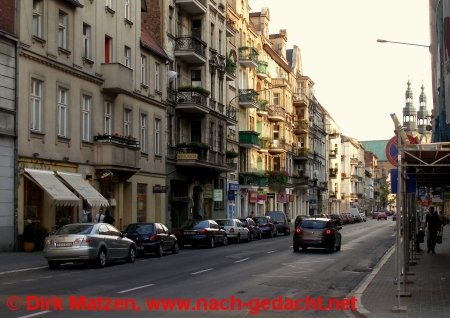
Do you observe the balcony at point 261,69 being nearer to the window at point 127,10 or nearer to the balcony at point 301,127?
→ the balcony at point 301,127

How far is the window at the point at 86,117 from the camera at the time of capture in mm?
34225

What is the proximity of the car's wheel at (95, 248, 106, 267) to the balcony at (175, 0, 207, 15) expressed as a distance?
91.4 feet

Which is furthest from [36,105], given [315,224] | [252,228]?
[252,228]

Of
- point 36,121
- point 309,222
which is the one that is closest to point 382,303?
point 309,222

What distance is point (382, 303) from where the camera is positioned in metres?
14.3

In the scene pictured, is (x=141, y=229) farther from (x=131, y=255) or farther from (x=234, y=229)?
(x=234, y=229)

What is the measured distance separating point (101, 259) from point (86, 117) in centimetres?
1343

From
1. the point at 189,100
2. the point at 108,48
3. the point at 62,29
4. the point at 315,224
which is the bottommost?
the point at 315,224

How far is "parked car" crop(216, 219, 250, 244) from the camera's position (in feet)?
131

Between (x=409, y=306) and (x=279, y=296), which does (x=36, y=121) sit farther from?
(x=409, y=306)

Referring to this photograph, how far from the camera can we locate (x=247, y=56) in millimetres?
64562

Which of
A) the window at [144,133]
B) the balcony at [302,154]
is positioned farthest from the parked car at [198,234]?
the balcony at [302,154]

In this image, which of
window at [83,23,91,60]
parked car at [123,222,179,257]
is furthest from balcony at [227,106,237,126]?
parked car at [123,222,179,257]

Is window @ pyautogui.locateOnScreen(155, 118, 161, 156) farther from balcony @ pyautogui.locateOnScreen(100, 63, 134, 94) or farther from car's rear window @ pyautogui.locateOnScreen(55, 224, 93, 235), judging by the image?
car's rear window @ pyautogui.locateOnScreen(55, 224, 93, 235)
